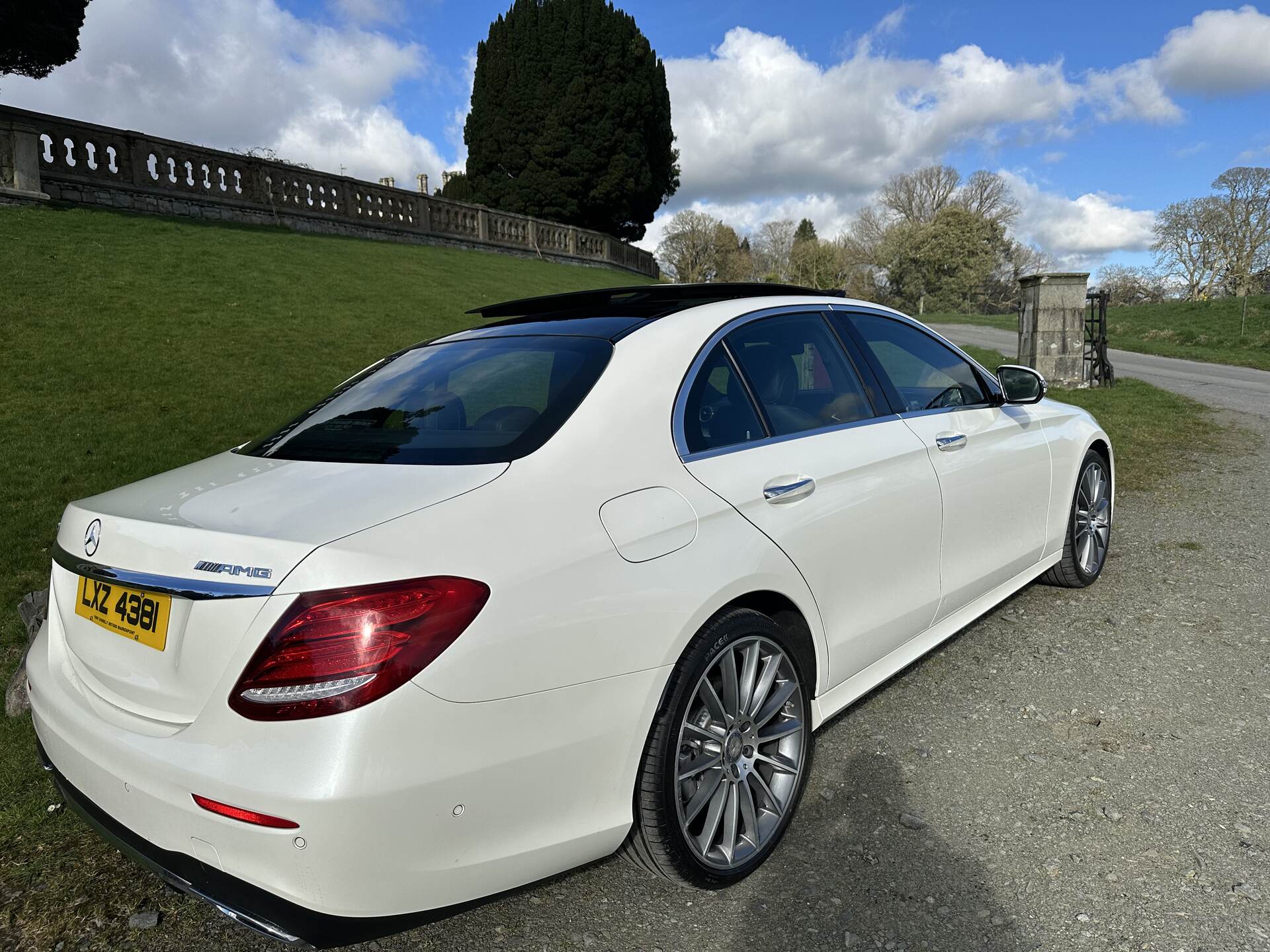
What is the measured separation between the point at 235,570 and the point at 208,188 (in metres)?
18.6

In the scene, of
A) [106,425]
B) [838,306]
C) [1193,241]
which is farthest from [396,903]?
[1193,241]

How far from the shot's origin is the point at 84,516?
85.0 inches

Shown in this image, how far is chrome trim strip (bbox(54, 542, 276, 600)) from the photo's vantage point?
1.68m

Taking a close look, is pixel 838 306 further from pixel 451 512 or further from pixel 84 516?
pixel 84 516

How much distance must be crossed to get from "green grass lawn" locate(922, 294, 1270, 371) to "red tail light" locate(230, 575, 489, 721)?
21.2 m

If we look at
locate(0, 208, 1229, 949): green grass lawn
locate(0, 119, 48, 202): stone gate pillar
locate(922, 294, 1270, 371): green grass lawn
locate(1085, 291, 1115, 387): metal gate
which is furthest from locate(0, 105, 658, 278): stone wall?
locate(922, 294, 1270, 371): green grass lawn

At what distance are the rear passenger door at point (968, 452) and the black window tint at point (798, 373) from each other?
0.67 ft

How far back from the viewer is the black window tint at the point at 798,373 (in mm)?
2744

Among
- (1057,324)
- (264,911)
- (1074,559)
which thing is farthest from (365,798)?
(1057,324)

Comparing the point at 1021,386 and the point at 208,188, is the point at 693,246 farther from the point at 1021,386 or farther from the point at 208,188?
the point at 1021,386

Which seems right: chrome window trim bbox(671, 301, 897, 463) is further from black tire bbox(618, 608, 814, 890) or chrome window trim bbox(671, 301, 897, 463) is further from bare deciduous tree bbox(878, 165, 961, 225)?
bare deciduous tree bbox(878, 165, 961, 225)

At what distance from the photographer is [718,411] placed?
2520mm

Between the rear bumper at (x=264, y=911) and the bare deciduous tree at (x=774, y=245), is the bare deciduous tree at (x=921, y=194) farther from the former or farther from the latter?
the rear bumper at (x=264, y=911)

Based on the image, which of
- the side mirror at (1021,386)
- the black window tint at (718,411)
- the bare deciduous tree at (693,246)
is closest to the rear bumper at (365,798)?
the black window tint at (718,411)
